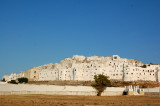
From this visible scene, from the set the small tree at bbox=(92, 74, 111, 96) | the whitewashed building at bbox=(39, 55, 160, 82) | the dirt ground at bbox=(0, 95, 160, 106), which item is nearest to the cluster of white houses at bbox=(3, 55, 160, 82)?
the whitewashed building at bbox=(39, 55, 160, 82)

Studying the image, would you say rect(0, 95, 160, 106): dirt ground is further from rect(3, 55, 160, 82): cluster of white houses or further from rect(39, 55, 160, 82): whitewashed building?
rect(3, 55, 160, 82): cluster of white houses

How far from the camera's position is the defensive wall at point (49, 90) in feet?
117

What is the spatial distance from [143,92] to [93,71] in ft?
123

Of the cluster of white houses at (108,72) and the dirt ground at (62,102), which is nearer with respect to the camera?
the dirt ground at (62,102)

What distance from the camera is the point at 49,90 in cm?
4028

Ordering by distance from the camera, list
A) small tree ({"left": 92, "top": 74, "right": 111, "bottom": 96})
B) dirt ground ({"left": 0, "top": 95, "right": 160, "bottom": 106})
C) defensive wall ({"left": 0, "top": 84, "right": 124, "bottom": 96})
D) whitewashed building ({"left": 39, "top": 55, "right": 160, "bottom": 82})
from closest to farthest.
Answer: dirt ground ({"left": 0, "top": 95, "right": 160, "bottom": 106}), defensive wall ({"left": 0, "top": 84, "right": 124, "bottom": 96}), small tree ({"left": 92, "top": 74, "right": 111, "bottom": 96}), whitewashed building ({"left": 39, "top": 55, "right": 160, "bottom": 82})

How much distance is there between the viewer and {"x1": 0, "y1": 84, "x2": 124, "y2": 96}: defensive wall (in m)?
35.7

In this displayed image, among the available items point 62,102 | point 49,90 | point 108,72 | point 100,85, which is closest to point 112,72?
point 108,72

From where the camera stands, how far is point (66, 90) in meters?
41.7

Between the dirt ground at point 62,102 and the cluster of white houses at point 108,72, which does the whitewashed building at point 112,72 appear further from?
the dirt ground at point 62,102

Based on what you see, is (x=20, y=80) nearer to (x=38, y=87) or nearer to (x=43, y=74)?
(x=43, y=74)

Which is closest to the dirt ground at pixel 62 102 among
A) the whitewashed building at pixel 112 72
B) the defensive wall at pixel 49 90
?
the defensive wall at pixel 49 90

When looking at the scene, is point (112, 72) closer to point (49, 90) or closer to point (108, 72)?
point (108, 72)

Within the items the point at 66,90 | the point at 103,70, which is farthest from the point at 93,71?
the point at 66,90
